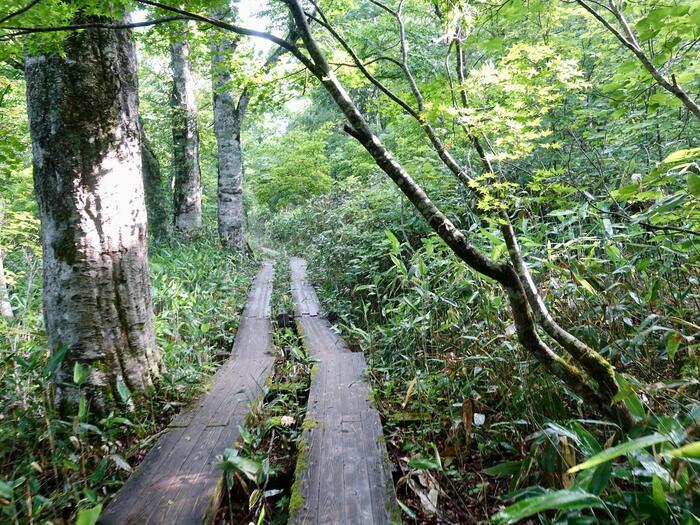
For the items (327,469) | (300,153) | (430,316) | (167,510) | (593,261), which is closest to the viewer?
(167,510)

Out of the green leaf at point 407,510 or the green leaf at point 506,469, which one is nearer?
the green leaf at point 506,469

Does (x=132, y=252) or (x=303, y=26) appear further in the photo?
(x=132, y=252)

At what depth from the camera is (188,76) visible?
384 inches

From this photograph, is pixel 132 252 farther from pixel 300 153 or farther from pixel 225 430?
pixel 300 153

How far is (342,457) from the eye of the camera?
254cm

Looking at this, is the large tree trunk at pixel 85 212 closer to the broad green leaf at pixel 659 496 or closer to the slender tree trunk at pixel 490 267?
the slender tree trunk at pixel 490 267

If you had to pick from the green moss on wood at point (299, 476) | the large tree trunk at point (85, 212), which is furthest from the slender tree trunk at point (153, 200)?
the green moss on wood at point (299, 476)

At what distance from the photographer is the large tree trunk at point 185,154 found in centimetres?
957

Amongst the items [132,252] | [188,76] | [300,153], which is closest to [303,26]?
[132,252]

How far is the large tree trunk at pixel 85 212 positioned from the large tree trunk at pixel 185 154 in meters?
6.79

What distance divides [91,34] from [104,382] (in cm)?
258

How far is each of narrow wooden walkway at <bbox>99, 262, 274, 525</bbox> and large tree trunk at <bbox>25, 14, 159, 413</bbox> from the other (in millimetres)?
579

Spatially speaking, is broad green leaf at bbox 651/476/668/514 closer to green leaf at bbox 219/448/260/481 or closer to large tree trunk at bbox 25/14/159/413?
green leaf at bbox 219/448/260/481

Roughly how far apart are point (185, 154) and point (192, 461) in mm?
8671
